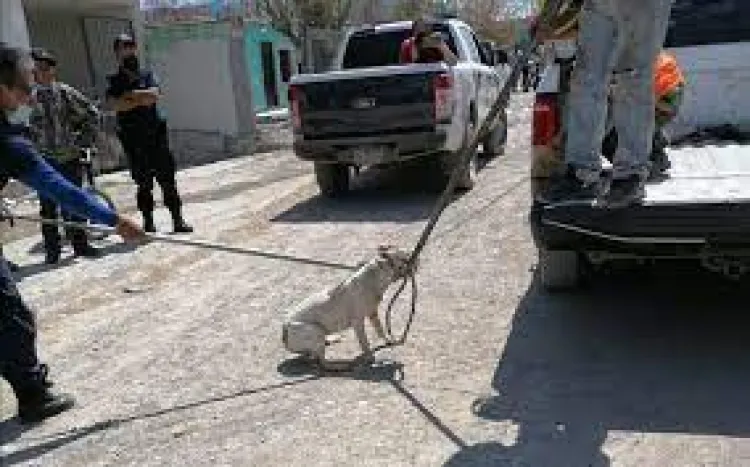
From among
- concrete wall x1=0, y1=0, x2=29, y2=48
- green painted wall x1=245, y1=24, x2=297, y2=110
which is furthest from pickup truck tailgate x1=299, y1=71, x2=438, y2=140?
green painted wall x1=245, y1=24, x2=297, y2=110

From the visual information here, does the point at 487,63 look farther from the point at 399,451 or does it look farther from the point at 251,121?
the point at 399,451

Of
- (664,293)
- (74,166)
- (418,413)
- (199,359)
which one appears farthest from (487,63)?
(418,413)

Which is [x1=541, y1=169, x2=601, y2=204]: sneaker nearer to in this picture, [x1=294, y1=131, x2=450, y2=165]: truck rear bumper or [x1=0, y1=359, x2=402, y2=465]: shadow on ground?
[x1=0, y1=359, x2=402, y2=465]: shadow on ground

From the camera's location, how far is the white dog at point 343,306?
16.7 feet

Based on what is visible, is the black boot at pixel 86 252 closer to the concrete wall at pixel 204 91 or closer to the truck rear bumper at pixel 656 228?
the truck rear bumper at pixel 656 228

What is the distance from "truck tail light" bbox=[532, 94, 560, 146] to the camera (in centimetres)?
539

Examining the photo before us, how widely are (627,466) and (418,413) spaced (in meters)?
1.03

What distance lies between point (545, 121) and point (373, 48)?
24.1 ft

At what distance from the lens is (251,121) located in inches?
763

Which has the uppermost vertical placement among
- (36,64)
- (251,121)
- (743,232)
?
(36,64)

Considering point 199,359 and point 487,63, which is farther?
point 487,63

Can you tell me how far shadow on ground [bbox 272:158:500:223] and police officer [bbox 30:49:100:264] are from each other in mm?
2246

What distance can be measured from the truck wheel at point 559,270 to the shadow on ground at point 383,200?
3530 millimetres

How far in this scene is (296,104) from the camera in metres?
10.9
